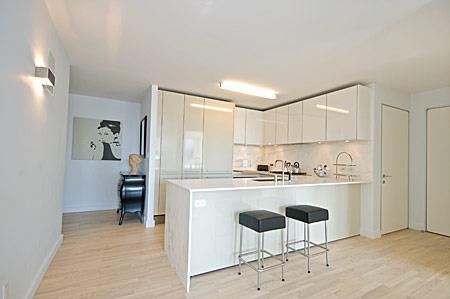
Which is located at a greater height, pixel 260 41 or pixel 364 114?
pixel 260 41

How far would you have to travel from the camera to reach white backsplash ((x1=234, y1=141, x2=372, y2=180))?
150 inches

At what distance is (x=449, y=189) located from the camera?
3.79 metres

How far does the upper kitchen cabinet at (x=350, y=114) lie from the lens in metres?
3.59

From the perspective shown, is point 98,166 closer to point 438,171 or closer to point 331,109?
point 331,109

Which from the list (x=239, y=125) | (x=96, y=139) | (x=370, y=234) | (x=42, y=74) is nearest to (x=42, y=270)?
(x=42, y=74)

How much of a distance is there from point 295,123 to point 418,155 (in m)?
2.20

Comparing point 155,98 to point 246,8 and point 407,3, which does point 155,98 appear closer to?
point 246,8

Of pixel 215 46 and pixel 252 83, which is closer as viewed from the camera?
pixel 215 46

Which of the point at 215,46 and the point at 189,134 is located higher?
the point at 215,46

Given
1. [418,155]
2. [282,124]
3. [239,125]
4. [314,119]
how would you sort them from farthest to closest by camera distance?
[239,125] → [282,124] → [314,119] → [418,155]

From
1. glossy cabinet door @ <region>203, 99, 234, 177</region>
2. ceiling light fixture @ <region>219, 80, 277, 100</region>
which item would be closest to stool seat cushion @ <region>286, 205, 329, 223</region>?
ceiling light fixture @ <region>219, 80, 277, 100</region>

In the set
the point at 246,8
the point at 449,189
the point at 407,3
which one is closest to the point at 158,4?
the point at 246,8

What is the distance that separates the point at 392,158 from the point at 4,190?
492 centimetres

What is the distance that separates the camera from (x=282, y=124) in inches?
201
